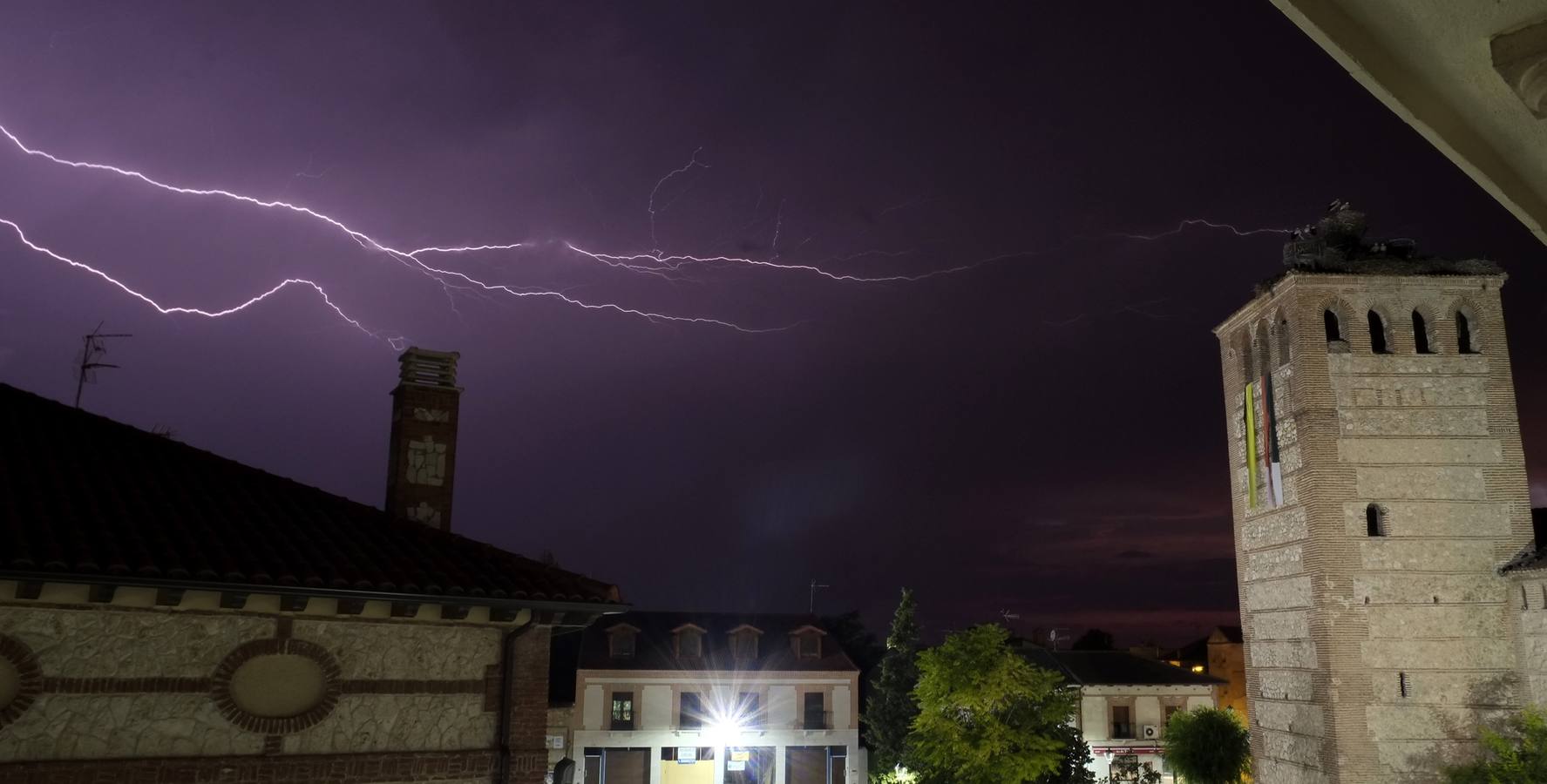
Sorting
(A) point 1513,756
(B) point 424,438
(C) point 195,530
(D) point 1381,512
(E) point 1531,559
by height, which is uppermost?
(D) point 1381,512

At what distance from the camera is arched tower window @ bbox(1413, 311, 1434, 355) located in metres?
28.1

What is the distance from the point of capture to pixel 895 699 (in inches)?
1663

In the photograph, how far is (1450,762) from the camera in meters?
25.4

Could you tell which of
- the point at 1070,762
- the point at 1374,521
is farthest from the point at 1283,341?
the point at 1070,762

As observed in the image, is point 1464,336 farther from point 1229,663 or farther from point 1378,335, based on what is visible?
point 1229,663

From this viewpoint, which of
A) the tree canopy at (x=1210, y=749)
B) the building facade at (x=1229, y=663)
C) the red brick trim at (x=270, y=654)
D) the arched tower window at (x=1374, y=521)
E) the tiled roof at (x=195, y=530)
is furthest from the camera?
the building facade at (x=1229, y=663)

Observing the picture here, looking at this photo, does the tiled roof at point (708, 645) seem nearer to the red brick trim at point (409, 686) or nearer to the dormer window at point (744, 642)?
the dormer window at point (744, 642)

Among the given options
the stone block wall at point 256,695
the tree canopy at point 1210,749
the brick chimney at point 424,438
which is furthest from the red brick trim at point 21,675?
the tree canopy at point 1210,749

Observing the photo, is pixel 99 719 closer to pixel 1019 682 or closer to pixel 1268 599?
pixel 1019 682

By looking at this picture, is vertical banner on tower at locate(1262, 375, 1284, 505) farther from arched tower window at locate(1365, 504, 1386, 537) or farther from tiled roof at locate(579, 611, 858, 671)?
tiled roof at locate(579, 611, 858, 671)

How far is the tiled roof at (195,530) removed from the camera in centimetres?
891

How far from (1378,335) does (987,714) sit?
49.1ft

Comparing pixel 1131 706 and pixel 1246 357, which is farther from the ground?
pixel 1246 357

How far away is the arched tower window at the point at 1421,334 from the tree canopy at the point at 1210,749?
44.1 ft
